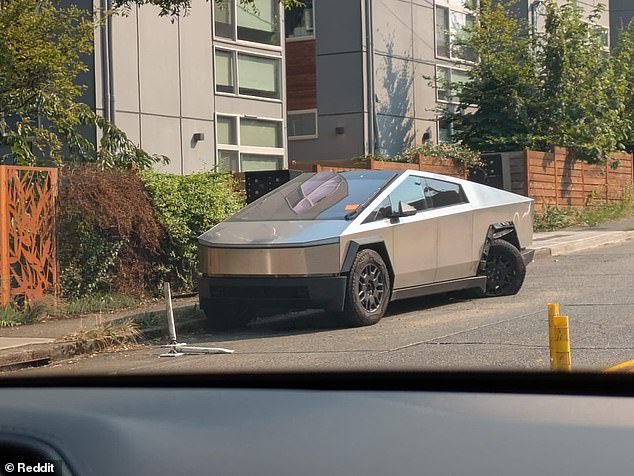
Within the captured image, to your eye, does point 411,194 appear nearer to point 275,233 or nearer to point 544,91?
point 275,233

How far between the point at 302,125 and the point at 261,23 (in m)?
4.29

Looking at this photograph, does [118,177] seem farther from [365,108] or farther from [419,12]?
[419,12]

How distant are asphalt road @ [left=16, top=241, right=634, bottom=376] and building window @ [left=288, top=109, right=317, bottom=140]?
46.5 ft

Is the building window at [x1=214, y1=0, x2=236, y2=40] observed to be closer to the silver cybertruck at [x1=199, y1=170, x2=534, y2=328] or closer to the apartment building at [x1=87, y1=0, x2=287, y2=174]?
the apartment building at [x1=87, y1=0, x2=287, y2=174]

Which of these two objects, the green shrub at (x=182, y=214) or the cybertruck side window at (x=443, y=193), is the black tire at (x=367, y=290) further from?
the green shrub at (x=182, y=214)

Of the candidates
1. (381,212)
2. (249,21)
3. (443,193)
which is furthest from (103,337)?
(249,21)

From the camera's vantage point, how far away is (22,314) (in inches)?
449

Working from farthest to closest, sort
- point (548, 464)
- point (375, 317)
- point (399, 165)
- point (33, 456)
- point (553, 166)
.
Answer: point (553, 166) < point (399, 165) < point (375, 317) < point (33, 456) < point (548, 464)

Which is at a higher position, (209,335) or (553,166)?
(553,166)

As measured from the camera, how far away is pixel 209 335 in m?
10.5

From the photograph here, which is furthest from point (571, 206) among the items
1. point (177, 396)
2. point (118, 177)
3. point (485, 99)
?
point (177, 396)

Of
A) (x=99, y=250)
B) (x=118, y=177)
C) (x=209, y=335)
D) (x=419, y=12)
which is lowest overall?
(x=209, y=335)

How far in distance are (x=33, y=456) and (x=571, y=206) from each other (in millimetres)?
24193

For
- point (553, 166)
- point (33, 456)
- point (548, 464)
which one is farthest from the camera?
point (553, 166)
